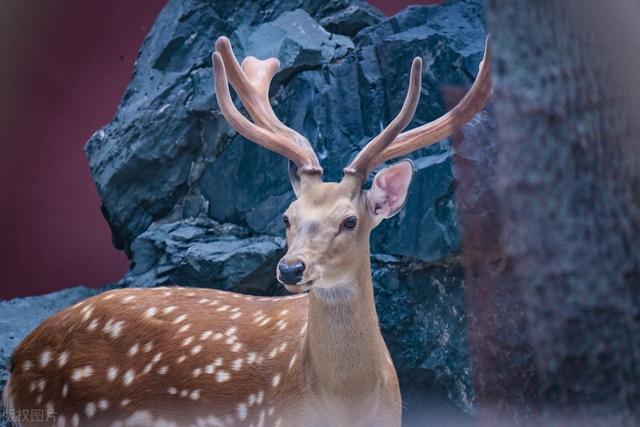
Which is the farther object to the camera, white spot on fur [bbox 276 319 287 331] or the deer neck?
white spot on fur [bbox 276 319 287 331]

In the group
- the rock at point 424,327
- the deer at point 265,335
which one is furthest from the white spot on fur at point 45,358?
the rock at point 424,327

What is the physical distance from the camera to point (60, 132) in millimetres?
2629

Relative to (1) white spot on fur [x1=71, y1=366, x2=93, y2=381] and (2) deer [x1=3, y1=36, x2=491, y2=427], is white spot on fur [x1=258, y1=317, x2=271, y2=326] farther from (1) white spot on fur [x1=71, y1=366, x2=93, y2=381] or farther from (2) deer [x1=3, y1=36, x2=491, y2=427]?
(1) white spot on fur [x1=71, y1=366, x2=93, y2=381]

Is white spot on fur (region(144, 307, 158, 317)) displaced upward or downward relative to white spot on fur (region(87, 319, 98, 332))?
upward

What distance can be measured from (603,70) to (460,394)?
1680 mm

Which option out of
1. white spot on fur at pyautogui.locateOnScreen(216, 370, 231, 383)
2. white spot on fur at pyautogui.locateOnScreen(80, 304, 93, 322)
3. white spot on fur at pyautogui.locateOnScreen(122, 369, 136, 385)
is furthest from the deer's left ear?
white spot on fur at pyautogui.locateOnScreen(80, 304, 93, 322)

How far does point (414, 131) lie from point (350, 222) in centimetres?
32

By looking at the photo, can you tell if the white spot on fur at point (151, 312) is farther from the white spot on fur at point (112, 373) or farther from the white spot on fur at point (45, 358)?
the white spot on fur at point (45, 358)

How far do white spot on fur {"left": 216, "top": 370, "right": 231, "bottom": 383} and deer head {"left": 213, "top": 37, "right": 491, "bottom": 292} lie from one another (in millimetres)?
319

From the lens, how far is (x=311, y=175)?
5.93 ft

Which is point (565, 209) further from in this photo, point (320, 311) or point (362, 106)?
point (362, 106)

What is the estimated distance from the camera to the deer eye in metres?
1.70

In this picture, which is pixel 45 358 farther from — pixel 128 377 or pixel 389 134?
pixel 389 134

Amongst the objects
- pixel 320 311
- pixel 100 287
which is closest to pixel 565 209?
pixel 320 311
